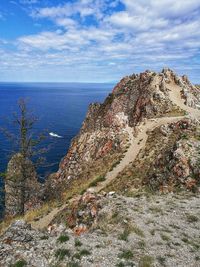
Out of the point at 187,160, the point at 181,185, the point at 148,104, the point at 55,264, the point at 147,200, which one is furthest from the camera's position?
the point at 148,104

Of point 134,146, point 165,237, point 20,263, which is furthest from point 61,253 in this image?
point 134,146

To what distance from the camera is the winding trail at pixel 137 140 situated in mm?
35197

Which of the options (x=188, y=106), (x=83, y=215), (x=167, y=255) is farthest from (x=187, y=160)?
(x=188, y=106)

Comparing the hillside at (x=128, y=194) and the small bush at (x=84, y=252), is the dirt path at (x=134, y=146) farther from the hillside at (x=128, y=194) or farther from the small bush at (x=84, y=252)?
the small bush at (x=84, y=252)

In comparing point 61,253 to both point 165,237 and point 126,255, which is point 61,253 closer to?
point 126,255

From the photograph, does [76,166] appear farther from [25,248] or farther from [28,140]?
[25,248]

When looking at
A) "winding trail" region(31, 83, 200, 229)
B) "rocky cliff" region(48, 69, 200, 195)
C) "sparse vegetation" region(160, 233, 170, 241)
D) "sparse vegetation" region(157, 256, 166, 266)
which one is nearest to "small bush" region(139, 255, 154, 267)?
"sparse vegetation" region(157, 256, 166, 266)

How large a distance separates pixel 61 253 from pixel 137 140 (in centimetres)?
3649

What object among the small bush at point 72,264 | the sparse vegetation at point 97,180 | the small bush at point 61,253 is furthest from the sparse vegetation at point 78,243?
the sparse vegetation at point 97,180

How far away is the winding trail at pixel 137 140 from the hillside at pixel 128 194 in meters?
0.16

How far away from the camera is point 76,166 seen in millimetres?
56906

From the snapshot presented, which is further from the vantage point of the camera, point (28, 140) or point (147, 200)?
point (28, 140)

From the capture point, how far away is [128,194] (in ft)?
106

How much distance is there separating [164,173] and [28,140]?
58.0ft
